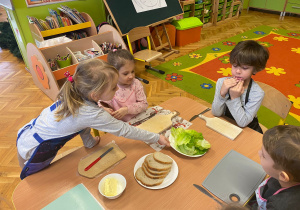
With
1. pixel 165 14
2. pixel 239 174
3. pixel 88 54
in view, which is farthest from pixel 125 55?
pixel 165 14

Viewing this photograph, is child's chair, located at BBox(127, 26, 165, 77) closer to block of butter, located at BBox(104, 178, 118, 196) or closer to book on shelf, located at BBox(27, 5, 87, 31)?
book on shelf, located at BBox(27, 5, 87, 31)

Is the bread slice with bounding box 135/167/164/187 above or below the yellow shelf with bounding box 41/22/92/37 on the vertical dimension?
below

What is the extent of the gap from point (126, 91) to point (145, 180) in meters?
0.88

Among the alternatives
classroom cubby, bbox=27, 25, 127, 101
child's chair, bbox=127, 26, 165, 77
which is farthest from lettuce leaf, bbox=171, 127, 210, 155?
child's chair, bbox=127, 26, 165, 77

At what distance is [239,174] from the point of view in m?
0.98

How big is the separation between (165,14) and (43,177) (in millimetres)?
3800

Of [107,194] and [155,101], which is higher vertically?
[107,194]

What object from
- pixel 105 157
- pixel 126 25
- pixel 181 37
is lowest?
pixel 181 37

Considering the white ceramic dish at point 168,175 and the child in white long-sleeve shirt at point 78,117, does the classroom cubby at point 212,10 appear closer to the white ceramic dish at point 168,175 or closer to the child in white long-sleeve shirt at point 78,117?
the child in white long-sleeve shirt at point 78,117

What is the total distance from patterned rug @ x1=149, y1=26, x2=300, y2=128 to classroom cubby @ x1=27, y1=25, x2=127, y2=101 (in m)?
1.08

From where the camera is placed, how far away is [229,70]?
3627mm

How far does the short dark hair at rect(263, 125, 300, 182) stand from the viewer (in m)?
0.73

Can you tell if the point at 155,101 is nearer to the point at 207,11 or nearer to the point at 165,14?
the point at 165,14

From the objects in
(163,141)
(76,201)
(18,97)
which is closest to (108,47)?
(18,97)
